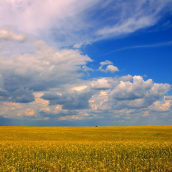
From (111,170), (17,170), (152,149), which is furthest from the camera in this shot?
(152,149)

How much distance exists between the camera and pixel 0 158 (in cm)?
1579

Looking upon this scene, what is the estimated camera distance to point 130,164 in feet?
44.6

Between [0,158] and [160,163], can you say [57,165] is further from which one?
[160,163]

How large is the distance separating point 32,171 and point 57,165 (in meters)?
1.89

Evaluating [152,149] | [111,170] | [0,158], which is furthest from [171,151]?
[0,158]

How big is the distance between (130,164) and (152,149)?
6.07 meters

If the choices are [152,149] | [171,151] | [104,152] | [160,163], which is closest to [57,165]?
[104,152]

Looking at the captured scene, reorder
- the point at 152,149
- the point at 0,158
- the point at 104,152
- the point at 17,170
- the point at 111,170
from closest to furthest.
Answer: the point at 111,170 < the point at 17,170 < the point at 0,158 < the point at 104,152 < the point at 152,149

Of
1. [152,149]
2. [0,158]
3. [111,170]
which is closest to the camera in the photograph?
[111,170]

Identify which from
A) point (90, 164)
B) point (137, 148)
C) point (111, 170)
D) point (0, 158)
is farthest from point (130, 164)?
point (0, 158)

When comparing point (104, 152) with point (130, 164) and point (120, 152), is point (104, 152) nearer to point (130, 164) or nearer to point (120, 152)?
point (120, 152)

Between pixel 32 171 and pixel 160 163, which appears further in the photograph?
pixel 160 163

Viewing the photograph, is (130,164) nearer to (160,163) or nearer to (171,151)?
(160,163)

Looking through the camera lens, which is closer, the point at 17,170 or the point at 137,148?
the point at 17,170
